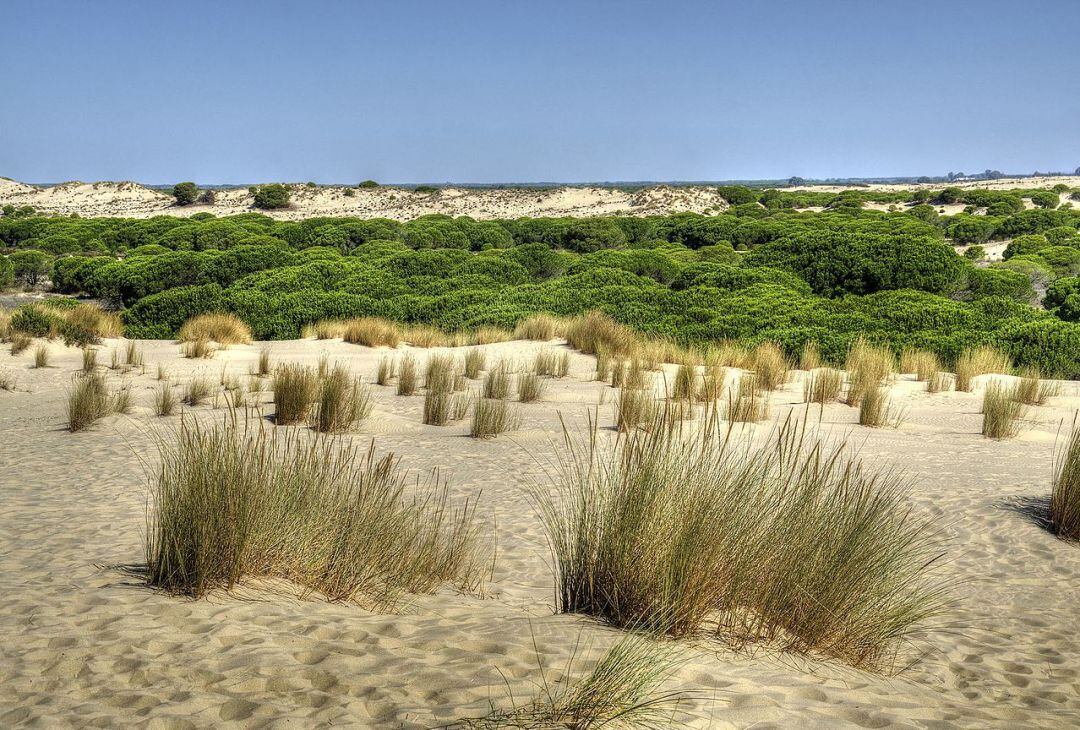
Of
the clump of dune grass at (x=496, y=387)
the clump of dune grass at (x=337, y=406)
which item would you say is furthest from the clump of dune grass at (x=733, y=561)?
the clump of dune grass at (x=496, y=387)

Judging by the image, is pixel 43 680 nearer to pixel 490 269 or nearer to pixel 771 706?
pixel 771 706

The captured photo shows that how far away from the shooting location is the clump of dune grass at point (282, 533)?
12.6ft

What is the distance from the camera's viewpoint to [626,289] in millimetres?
20391

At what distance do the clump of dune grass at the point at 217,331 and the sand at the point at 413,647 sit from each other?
9.96 metres

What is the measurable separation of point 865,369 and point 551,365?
15.9ft

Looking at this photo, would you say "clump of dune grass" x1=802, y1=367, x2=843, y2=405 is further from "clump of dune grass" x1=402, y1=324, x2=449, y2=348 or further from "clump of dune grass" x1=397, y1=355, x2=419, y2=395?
"clump of dune grass" x1=402, y1=324, x2=449, y2=348

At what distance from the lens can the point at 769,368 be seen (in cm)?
1241

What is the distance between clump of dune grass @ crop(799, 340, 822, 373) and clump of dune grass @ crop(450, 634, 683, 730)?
11.9m

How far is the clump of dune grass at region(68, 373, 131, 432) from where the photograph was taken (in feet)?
29.1

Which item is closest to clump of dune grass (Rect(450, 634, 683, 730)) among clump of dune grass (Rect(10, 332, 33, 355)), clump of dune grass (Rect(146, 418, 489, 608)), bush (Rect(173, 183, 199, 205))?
clump of dune grass (Rect(146, 418, 489, 608))

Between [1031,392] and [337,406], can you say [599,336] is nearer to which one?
[1031,392]

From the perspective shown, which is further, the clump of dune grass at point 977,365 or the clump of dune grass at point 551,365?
the clump of dune grass at point 551,365

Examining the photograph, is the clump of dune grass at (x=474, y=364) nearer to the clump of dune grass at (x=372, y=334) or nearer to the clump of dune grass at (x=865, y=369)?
the clump of dune grass at (x=372, y=334)

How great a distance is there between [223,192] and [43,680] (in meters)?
69.3
